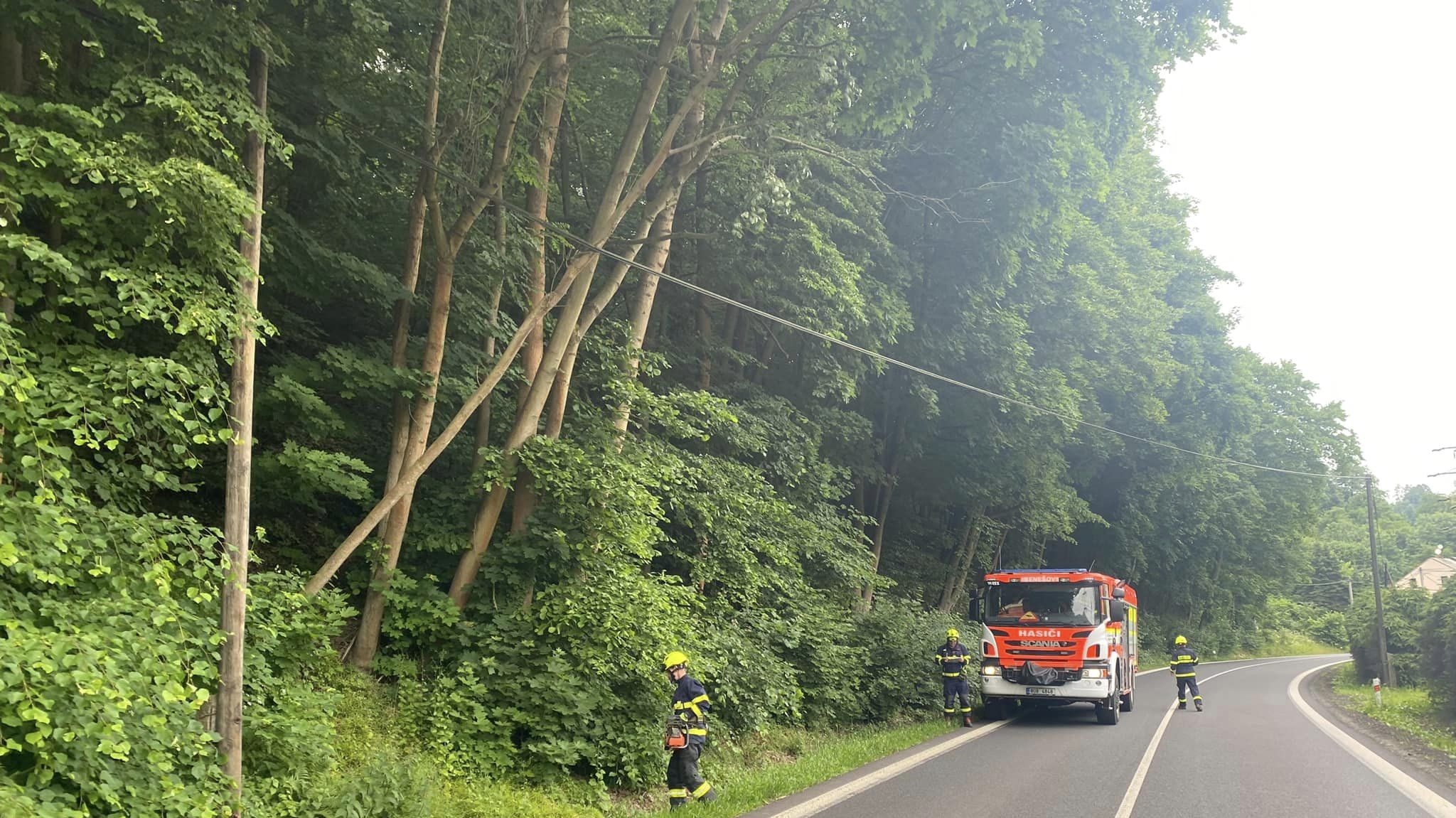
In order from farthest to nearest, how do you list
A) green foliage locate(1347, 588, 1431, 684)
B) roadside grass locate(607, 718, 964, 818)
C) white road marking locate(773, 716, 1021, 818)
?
green foliage locate(1347, 588, 1431, 684)
roadside grass locate(607, 718, 964, 818)
white road marking locate(773, 716, 1021, 818)

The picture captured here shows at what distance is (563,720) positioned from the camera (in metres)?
9.00

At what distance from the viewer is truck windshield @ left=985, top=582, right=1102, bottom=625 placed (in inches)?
619

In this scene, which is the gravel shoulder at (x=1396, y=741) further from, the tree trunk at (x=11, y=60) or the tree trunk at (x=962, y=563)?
the tree trunk at (x=11, y=60)

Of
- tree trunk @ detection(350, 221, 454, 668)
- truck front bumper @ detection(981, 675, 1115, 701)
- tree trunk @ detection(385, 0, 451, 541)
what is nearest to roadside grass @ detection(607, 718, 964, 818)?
truck front bumper @ detection(981, 675, 1115, 701)

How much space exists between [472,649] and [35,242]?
222 inches

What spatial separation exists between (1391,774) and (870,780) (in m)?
6.94

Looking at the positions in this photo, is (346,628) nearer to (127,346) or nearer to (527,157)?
(127,346)

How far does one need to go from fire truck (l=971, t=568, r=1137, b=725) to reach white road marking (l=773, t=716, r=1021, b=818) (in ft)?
5.12

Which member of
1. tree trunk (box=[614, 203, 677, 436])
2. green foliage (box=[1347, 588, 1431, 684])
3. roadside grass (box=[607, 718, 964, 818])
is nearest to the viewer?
roadside grass (box=[607, 718, 964, 818])

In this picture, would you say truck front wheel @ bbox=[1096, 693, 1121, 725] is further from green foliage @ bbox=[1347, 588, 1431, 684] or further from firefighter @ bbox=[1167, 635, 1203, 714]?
green foliage @ bbox=[1347, 588, 1431, 684]

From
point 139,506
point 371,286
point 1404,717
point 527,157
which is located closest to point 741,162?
point 527,157

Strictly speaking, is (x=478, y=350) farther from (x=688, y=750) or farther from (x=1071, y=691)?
(x=1071, y=691)

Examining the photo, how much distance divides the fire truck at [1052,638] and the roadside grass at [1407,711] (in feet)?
16.9

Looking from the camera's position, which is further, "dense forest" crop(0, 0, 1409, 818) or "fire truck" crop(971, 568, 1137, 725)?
"fire truck" crop(971, 568, 1137, 725)
